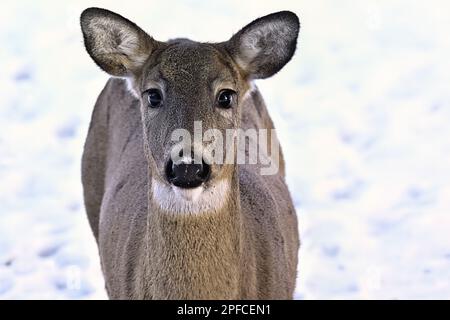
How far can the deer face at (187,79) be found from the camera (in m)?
4.12

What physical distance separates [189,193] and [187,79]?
516 mm

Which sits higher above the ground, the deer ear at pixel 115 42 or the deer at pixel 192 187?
the deer ear at pixel 115 42

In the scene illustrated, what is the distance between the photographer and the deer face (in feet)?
13.5

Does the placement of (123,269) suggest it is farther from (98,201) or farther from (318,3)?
(318,3)

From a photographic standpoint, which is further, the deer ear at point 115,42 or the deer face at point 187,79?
the deer ear at point 115,42

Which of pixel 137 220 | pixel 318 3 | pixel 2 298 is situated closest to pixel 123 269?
pixel 137 220

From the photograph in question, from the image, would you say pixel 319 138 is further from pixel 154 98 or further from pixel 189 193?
pixel 189 193

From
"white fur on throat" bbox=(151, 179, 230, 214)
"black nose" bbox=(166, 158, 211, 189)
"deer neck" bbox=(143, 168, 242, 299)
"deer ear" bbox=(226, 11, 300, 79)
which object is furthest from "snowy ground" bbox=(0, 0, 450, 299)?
"black nose" bbox=(166, 158, 211, 189)

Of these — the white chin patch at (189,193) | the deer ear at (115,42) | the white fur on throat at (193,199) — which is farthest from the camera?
the deer ear at (115,42)

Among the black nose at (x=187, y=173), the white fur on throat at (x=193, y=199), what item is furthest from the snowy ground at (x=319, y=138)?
the black nose at (x=187, y=173)

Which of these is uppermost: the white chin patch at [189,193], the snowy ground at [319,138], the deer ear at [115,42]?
the snowy ground at [319,138]

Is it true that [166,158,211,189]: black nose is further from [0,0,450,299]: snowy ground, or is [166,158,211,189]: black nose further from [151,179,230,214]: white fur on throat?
[0,0,450,299]: snowy ground

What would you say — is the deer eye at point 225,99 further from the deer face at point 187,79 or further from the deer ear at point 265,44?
the deer ear at point 265,44

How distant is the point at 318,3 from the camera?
1028cm
